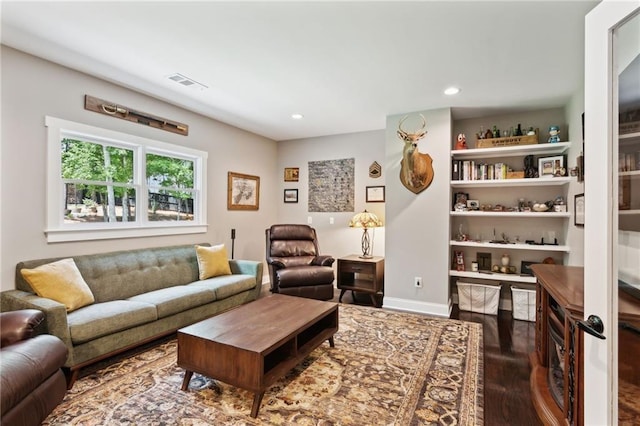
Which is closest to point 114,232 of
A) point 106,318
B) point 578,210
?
point 106,318

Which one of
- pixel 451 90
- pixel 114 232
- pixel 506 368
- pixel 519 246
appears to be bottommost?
pixel 506 368

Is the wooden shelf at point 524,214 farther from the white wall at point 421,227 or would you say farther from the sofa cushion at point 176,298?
the sofa cushion at point 176,298

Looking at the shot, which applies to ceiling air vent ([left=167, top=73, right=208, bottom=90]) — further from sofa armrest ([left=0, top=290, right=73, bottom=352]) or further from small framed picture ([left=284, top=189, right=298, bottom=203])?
small framed picture ([left=284, top=189, right=298, bottom=203])

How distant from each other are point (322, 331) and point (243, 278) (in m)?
1.45

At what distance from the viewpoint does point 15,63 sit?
8.27 ft

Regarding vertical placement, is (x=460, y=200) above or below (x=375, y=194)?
below

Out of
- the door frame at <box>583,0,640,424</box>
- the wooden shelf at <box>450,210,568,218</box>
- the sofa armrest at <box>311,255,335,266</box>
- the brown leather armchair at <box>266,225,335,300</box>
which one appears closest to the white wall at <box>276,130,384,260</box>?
the brown leather armchair at <box>266,225,335,300</box>

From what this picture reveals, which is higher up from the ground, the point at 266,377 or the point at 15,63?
the point at 15,63

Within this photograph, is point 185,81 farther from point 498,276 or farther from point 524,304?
point 524,304

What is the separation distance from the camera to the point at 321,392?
2.08 meters

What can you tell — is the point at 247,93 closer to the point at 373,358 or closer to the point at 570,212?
the point at 373,358

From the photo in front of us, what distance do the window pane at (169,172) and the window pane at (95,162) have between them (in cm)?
25

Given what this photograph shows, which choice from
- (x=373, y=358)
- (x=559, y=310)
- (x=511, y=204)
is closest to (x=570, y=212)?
(x=511, y=204)

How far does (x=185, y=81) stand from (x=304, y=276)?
261 cm
